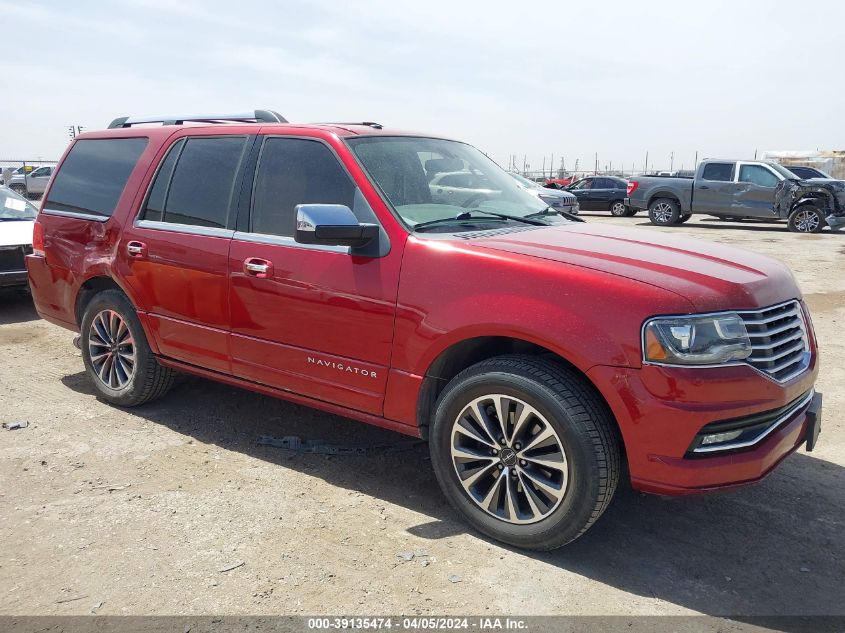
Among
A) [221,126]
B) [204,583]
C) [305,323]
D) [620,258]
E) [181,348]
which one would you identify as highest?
[221,126]

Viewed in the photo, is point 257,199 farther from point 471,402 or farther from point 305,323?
point 471,402

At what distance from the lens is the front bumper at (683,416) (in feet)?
9.06

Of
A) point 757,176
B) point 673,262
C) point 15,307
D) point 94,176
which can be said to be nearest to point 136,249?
point 94,176

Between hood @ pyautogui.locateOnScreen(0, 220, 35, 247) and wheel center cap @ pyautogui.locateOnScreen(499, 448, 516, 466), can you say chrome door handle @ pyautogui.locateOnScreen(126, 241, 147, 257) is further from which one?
hood @ pyautogui.locateOnScreen(0, 220, 35, 247)

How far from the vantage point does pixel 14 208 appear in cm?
903

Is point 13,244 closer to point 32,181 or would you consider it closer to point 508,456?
point 508,456

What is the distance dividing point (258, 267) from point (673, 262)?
210cm

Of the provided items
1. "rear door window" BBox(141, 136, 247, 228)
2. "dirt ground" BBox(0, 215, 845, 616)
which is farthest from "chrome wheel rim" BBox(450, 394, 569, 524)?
"rear door window" BBox(141, 136, 247, 228)

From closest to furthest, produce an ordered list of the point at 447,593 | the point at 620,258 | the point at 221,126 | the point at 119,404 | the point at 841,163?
the point at 447,593, the point at 620,258, the point at 221,126, the point at 119,404, the point at 841,163

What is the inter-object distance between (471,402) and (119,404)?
115 inches

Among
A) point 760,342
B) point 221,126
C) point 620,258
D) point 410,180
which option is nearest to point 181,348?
point 221,126

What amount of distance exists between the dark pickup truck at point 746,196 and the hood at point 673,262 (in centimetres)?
1599

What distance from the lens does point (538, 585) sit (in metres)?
2.96

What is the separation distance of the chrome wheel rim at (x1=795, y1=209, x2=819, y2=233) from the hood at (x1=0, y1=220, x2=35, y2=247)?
1673 centimetres
